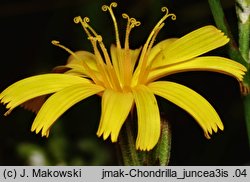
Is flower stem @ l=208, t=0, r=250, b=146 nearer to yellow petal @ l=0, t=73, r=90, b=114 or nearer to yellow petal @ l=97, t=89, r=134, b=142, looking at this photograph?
yellow petal @ l=97, t=89, r=134, b=142

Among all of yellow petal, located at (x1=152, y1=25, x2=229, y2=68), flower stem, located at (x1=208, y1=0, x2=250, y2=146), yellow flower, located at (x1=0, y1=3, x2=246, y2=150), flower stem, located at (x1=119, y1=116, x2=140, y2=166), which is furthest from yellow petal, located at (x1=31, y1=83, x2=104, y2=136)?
flower stem, located at (x1=208, y1=0, x2=250, y2=146)

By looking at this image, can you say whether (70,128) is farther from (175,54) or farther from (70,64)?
(175,54)

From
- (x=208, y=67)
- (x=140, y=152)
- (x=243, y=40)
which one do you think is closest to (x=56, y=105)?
(x=140, y=152)

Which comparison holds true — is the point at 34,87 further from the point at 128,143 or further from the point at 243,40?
the point at 243,40

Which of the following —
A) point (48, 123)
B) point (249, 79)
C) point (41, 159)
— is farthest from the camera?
point (41, 159)

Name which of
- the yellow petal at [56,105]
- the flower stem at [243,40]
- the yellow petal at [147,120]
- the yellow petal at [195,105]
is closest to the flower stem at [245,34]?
the flower stem at [243,40]

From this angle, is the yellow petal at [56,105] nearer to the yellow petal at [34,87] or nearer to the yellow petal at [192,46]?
the yellow petal at [34,87]

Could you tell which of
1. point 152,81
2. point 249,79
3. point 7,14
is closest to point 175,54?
point 152,81
